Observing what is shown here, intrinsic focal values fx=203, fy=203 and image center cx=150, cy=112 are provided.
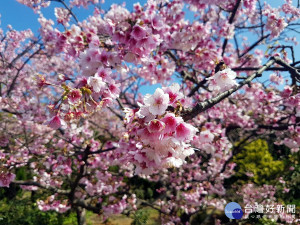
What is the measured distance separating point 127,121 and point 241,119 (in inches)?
210

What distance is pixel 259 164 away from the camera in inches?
388

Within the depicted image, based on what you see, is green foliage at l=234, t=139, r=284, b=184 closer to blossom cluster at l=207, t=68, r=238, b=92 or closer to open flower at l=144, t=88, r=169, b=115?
blossom cluster at l=207, t=68, r=238, b=92

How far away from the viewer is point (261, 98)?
5.05 metres

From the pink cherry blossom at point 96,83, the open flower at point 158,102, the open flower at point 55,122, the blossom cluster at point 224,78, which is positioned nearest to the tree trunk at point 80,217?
the open flower at point 55,122

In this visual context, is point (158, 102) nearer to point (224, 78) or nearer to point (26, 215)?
point (224, 78)

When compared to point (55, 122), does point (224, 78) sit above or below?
above

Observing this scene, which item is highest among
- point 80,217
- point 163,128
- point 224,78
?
point 224,78

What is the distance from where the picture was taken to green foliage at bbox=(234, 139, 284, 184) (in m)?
9.02

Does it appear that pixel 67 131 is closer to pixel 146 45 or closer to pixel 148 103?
pixel 146 45

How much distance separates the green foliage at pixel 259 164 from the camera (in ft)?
29.6

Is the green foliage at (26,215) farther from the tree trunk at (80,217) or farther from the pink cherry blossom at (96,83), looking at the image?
the pink cherry blossom at (96,83)

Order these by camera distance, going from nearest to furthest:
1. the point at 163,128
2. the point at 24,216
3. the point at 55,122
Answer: the point at 163,128 → the point at 55,122 → the point at 24,216


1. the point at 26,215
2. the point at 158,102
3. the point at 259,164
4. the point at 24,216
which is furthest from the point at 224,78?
the point at 259,164

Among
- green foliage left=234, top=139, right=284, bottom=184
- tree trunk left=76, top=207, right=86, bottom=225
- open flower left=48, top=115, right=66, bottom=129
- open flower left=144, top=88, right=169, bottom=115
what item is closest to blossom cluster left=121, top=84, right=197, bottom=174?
open flower left=144, top=88, right=169, bottom=115
